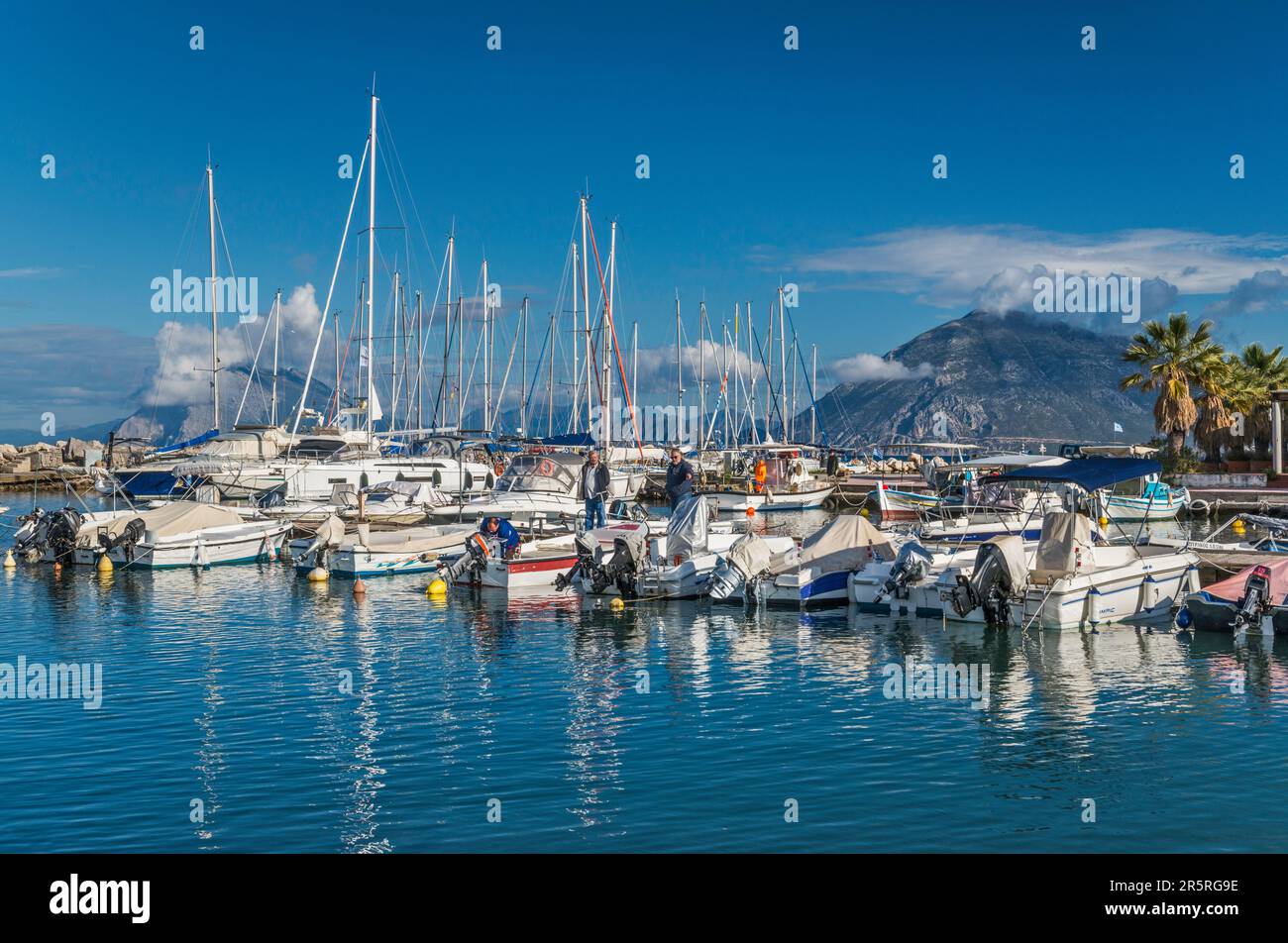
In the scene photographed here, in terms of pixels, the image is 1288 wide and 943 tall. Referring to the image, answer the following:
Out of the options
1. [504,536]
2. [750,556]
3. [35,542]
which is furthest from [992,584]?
[35,542]

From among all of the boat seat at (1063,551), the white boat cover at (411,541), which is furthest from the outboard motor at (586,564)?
the boat seat at (1063,551)

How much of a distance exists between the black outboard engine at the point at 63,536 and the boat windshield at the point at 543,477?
15.4 m

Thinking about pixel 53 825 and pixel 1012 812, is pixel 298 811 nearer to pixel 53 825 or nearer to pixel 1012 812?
pixel 53 825

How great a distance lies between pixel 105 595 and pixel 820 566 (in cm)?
1942

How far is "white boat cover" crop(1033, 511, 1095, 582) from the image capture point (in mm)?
26578

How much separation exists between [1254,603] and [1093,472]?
777 cm

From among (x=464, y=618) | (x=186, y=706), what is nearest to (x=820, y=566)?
(x=464, y=618)

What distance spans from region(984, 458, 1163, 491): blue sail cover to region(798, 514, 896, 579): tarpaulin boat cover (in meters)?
4.05

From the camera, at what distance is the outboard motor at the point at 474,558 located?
33219mm

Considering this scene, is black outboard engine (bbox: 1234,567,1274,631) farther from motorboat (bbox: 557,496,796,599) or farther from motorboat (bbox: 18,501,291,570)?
motorboat (bbox: 18,501,291,570)

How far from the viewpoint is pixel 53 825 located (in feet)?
45.2

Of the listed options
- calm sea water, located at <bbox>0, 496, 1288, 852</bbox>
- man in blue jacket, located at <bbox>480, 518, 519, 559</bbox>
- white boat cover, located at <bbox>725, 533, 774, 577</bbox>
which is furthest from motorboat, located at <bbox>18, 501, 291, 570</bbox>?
white boat cover, located at <bbox>725, 533, 774, 577</bbox>

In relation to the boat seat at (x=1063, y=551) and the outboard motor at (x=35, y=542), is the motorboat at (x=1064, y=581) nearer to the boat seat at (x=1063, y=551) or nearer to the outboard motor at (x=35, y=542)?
the boat seat at (x=1063, y=551)
